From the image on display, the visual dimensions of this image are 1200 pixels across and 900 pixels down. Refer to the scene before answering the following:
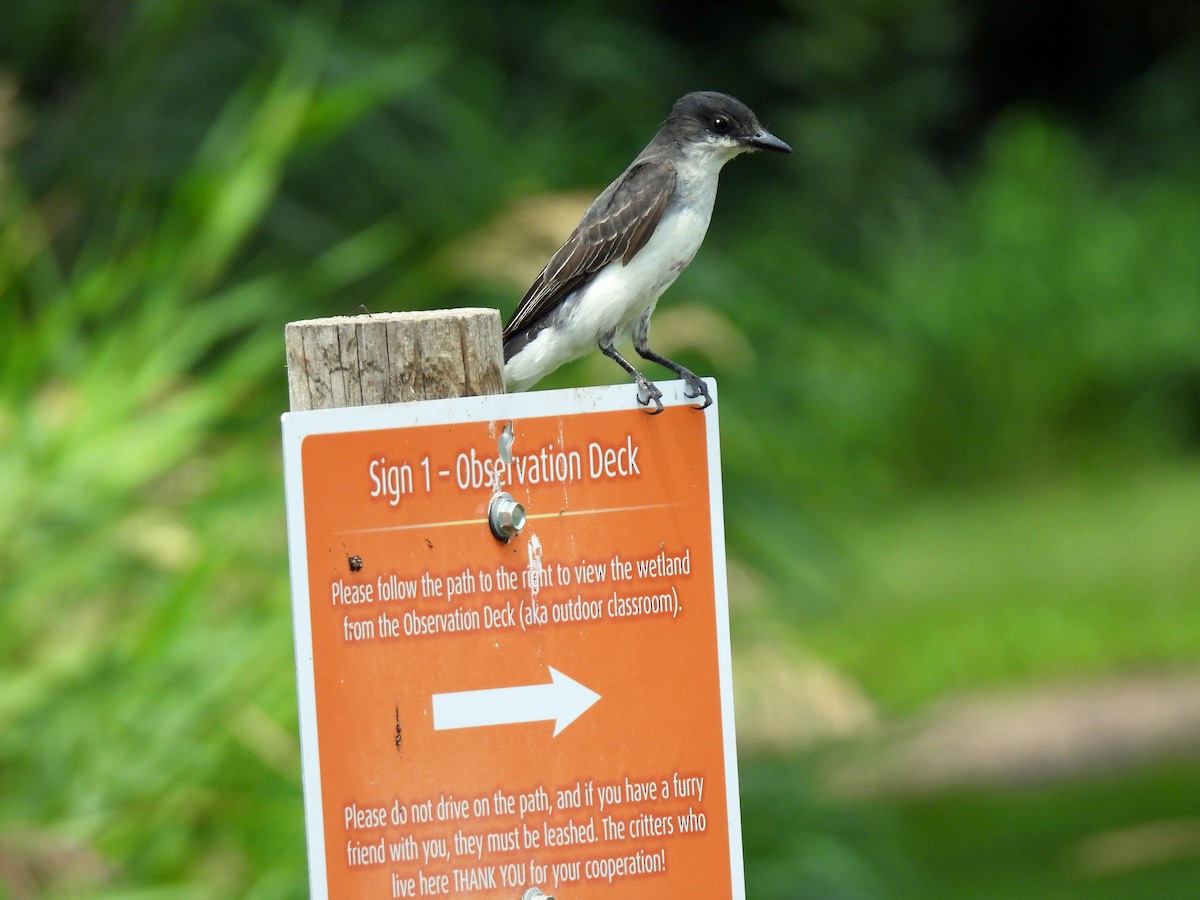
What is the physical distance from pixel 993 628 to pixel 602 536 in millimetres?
5679

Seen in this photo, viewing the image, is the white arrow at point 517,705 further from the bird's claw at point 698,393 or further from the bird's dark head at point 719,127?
the bird's dark head at point 719,127

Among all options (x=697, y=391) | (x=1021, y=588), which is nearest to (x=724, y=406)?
(x=697, y=391)

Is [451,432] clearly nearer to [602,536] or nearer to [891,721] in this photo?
[602,536]

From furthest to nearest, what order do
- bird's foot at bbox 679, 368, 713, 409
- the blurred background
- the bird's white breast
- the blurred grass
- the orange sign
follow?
1. the blurred grass
2. the blurred background
3. the bird's white breast
4. bird's foot at bbox 679, 368, 713, 409
5. the orange sign

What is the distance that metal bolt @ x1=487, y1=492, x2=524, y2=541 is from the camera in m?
1.77

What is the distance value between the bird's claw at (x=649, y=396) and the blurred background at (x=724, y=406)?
1124mm

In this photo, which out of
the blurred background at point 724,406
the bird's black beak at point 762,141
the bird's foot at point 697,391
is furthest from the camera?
the blurred background at point 724,406

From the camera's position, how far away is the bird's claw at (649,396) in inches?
71.4

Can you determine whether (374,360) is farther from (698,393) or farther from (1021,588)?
(1021,588)

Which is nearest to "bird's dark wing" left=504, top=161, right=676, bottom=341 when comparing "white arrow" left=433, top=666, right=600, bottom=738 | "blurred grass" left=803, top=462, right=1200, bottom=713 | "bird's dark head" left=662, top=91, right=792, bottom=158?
"bird's dark head" left=662, top=91, right=792, bottom=158

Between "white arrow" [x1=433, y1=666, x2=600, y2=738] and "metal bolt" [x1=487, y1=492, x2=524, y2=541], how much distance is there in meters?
0.17

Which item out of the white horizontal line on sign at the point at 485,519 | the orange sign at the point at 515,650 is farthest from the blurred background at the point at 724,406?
the white horizontal line on sign at the point at 485,519

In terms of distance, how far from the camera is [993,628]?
715 centimetres

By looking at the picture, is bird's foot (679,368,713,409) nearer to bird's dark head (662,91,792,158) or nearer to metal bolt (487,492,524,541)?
metal bolt (487,492,524,541)
